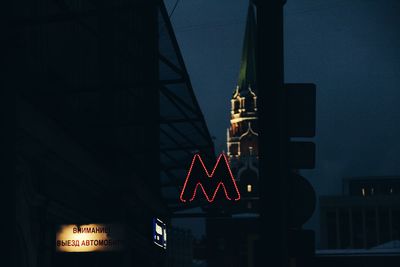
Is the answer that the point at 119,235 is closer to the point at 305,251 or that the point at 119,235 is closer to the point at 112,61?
the point at 112,61

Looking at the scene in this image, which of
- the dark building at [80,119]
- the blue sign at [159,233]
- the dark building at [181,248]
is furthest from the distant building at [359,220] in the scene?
the blue sign at [159,233]

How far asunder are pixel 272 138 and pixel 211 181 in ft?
63.1

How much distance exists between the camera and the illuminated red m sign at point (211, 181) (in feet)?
77.6

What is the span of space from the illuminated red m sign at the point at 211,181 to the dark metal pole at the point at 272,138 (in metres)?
18.5

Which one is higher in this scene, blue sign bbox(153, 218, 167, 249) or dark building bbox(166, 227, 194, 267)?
dark building bbox(166, 227, 194, 267)

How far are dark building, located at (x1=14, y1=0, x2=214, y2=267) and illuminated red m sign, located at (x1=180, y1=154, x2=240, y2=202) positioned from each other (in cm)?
134

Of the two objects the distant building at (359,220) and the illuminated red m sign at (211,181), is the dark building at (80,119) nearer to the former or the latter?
the illuminated red m sign at (211,181)

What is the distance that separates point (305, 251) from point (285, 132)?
0.84 meters

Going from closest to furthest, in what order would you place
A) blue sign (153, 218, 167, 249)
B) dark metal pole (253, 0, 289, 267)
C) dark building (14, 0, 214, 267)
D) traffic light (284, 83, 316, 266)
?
dark metal pole (253, 0, 289, 267) → traffic light (284, 83, 316, 266) → dark building (14, 0, 214, 267) → blue sign (153, 218, 167, 249)

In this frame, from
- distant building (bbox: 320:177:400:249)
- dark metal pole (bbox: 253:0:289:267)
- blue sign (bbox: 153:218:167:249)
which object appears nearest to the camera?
dark metal pole (bbox: 253:0:289:267)

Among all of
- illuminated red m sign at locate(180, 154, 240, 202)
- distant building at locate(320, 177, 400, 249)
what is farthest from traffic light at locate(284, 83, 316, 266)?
distant building at locate(320, 177, 400, 249)

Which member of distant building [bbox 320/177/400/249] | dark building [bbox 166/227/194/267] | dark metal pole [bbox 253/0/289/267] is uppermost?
distant building [bbox 320/177/400/249]

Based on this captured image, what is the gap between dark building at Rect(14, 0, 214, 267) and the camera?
1323 centimetres

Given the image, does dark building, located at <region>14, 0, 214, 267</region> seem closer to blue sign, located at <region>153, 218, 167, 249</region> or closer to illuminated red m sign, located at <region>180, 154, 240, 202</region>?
blue sign, located at <region>153, 218, 167, 249</region>
